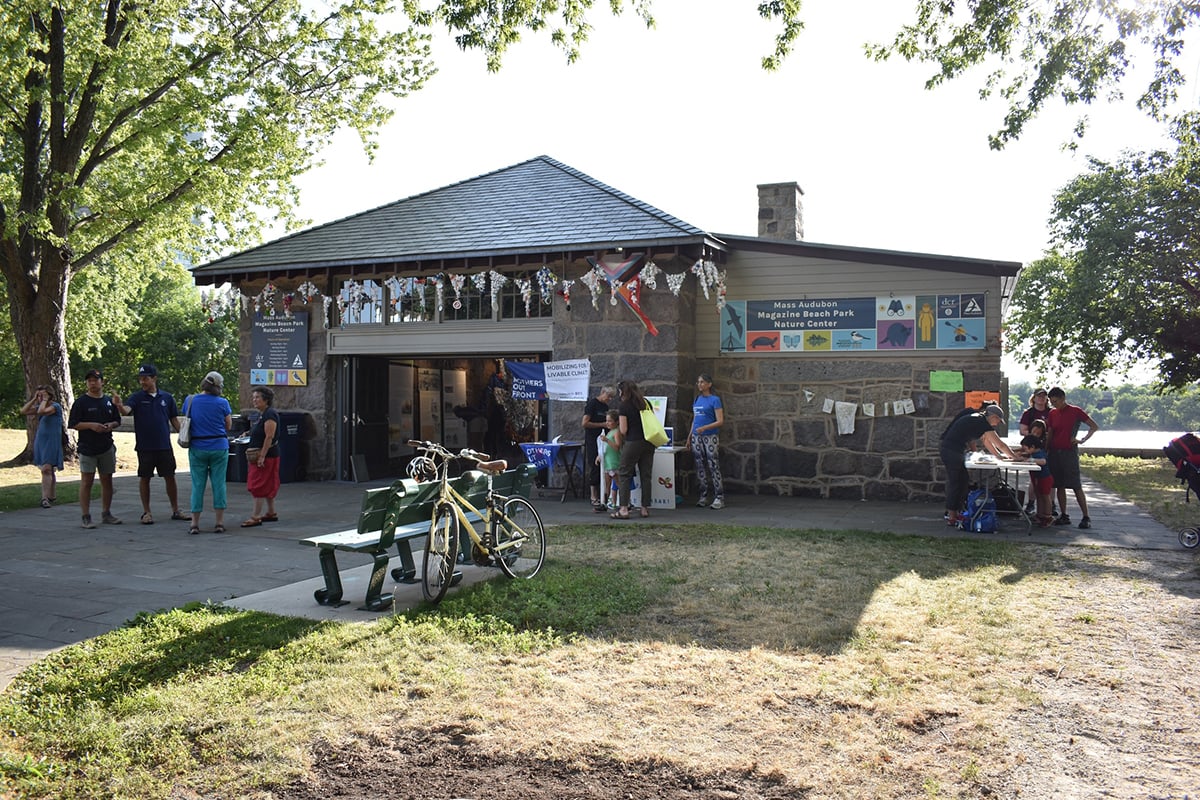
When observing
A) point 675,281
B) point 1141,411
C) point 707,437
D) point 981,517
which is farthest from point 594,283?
point 1141,411

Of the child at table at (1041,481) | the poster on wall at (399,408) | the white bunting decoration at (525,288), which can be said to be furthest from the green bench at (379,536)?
the poster on wall at (399,408)

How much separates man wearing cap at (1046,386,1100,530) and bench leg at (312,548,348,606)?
26.2 feet

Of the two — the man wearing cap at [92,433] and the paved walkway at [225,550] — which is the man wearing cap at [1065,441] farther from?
the man wearing cap at [92,433]

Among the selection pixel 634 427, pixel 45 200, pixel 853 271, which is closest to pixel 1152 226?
pixel 853 271

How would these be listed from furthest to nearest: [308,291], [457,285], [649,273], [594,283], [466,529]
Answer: [308,291], [457,285], [594,283], [649,273], [466,529]

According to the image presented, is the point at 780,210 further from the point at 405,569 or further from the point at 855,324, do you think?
the point at 405,569

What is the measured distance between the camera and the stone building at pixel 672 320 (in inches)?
464

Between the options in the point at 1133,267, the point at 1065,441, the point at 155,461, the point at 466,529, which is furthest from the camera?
the point at 1133,267

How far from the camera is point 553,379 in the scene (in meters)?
12.9

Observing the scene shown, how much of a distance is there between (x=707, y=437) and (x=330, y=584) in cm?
640

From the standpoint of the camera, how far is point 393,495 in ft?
19.4

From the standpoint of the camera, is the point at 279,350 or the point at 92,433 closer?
the point at 92,433

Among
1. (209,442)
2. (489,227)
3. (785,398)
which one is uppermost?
(489,227)

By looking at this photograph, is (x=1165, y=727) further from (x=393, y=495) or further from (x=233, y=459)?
(x=233, y=459)
